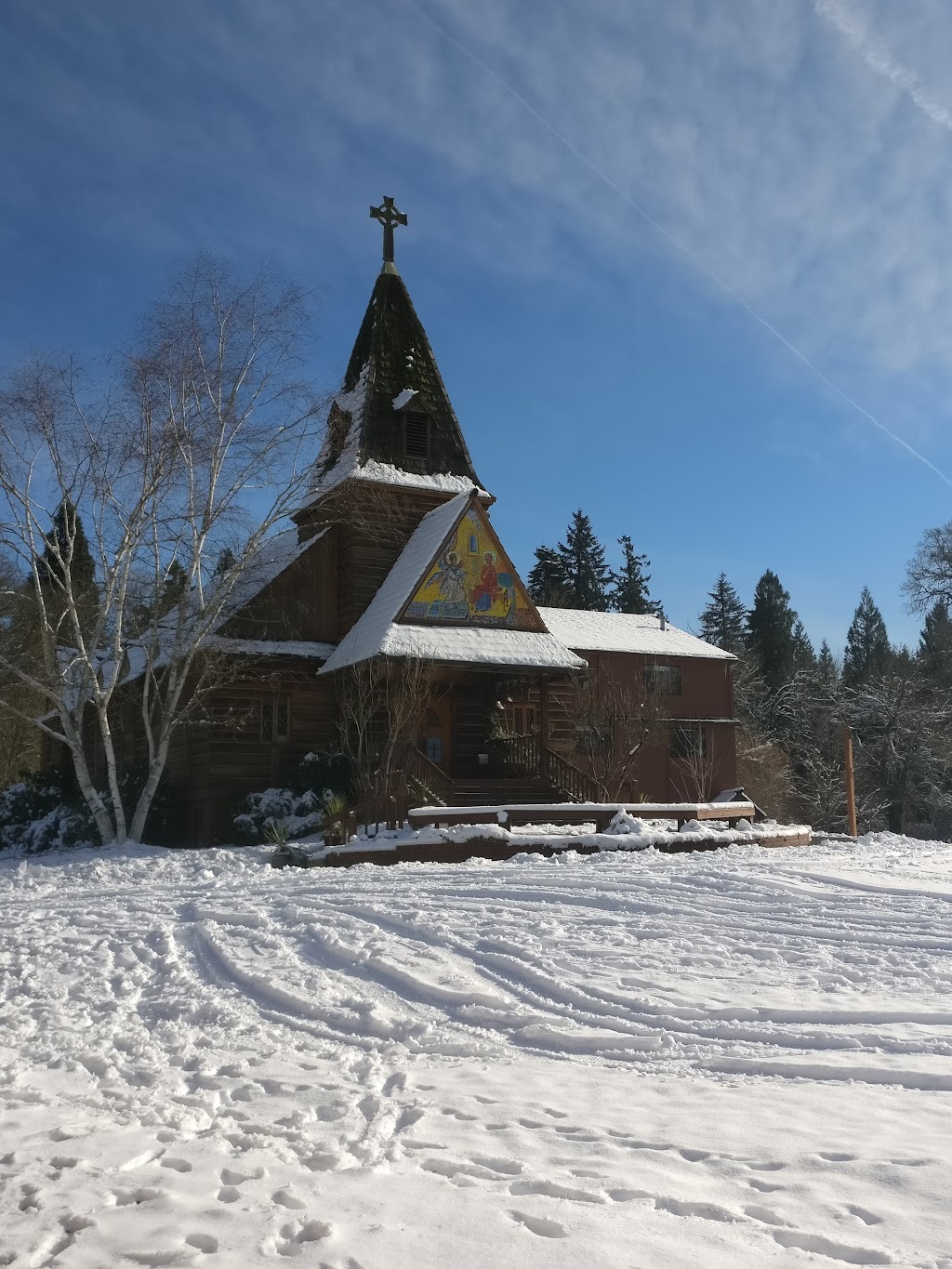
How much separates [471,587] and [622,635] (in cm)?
1750

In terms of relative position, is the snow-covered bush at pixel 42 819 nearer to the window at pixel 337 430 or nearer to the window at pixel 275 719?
the window at pixel 275 719

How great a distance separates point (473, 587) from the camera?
2489 cm

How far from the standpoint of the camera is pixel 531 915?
10922mm

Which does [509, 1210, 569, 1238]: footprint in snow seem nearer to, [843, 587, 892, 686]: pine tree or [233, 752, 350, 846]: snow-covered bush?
[233, 752, 350, 846]: snow-covered bush

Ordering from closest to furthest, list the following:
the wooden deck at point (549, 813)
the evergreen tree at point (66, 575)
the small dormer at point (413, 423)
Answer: the wooden deck at point (549, 813), the evergreen tree at point (66, 575), the small dormer at point (413, 423)

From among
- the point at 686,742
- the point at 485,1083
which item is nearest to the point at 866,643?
the point at 686,742

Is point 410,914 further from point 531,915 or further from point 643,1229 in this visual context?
point 643,1229

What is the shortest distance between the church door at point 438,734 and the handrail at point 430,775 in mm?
3659

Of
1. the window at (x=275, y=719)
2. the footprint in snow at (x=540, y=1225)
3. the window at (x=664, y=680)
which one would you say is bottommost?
the footprint in snow at (x=540, y=1225)

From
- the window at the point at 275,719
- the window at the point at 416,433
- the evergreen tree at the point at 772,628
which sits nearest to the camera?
the window at the point at 275,719

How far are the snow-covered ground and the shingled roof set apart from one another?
1714 cm

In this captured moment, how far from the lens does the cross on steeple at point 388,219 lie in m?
30.8

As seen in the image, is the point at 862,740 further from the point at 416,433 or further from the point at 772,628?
the point at 416,433

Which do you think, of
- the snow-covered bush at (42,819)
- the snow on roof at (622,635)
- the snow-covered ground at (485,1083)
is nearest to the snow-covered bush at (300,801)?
the snow-covered bush at (42,819)
